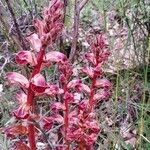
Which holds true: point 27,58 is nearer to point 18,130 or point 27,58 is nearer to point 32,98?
point 32,98

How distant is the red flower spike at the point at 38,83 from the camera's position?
967 millimetres

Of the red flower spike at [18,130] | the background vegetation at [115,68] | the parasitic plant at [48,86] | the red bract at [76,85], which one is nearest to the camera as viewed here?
the parasitic plant at [48,86]

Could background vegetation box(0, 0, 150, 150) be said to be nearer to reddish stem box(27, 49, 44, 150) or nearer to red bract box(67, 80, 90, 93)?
red bract box(67, 80, 90, 93)

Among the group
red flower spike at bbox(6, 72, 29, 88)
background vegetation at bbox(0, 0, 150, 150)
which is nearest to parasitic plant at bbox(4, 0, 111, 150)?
red flower spike at bbox(6, 72, 29, 88)

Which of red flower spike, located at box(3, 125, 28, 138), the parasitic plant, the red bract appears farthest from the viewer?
the red bract

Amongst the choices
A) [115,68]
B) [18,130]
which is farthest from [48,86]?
[115,68]

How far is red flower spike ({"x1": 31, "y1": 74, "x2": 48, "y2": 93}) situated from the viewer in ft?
3.17

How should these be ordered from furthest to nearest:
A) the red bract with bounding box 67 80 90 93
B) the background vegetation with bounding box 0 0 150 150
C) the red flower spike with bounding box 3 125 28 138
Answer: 1. the background vegetation with bounding box 0 0 150 150
2. the red bract with bounding box 67 80 90 93
3. the red flower spike with bounding box 3 125 28 138

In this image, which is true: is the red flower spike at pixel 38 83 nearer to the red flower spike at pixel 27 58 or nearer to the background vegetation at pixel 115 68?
the red flower spike at pixel 27 58

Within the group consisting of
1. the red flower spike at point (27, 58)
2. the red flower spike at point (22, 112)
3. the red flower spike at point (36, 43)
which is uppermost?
the red flower spike at point (36, 43)

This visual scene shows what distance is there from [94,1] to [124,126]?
1728 mm

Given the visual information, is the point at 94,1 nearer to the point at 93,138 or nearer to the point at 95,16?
the point at 95,16

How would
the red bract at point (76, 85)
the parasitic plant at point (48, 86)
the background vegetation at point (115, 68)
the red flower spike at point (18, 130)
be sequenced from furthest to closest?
1. the background vegetation at point (115, 68)
2. the red bract at point (76, 85)
3. the red flower spike at point (18, 130)
4. the parasitic plant at point (48, 86)

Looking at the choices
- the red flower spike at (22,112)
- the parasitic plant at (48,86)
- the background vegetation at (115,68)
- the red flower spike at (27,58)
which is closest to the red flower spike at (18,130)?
the parasitic plant at (48,86)
